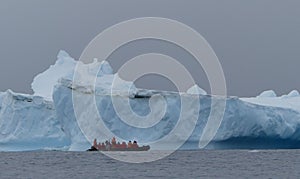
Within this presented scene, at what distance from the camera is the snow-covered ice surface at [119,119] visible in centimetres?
3127

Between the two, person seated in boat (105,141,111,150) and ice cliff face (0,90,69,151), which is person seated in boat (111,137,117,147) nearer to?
person seated in boat (105,141,111,150)

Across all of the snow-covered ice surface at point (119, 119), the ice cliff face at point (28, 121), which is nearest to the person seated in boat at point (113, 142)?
the snow-covered ice surface at point (119, 119)

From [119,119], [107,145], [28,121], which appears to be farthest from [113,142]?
[28,121]

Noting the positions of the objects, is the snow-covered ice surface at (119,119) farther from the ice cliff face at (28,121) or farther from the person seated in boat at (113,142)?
the person seated in boat at (113,142)

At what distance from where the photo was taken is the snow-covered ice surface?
103 feet

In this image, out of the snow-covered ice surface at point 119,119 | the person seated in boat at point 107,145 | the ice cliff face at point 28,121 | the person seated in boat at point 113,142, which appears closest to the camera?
the snow-covered ice surface at point 119,119

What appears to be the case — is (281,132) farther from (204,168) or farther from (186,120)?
(204,168)

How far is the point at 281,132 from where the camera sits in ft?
107

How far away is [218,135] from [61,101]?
295 inches

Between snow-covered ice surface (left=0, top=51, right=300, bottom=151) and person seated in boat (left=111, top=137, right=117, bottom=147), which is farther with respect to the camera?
person seated in boat (left=111, top=137, right=117, bottom=147)

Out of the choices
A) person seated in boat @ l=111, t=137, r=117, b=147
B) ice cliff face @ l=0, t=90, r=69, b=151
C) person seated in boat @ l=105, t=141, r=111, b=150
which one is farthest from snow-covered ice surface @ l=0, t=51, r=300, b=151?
person seated in boat @ l=105, t=141, r=111, b=150

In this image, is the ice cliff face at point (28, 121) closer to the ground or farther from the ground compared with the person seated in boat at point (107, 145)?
farther from the ground

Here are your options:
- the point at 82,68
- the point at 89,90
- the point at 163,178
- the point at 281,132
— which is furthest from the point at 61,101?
the point at 163,178

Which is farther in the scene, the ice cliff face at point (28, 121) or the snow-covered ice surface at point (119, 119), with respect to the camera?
the ice cliff face at point (28, 121)
